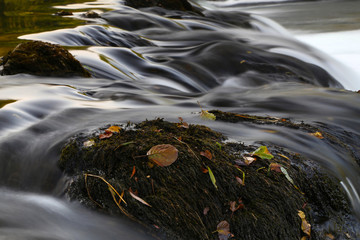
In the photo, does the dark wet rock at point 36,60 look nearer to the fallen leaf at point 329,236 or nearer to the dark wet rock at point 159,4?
the fallen leaf at point 329,236

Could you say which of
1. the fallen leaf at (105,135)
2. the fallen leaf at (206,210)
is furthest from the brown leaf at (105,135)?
the fallen leaf at (206,210)

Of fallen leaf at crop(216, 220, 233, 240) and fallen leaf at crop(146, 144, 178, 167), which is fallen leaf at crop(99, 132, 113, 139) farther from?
fallen leaf at crop(216, 220, 233, 240)

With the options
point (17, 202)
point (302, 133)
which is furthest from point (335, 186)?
Result: point (17, 202)

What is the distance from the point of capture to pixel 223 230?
6.97 ft

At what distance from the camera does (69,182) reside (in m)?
2.40

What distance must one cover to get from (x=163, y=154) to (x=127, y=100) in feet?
6.48

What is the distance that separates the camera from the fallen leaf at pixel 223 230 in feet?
6.94

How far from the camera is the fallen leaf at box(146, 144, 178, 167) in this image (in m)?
2.25

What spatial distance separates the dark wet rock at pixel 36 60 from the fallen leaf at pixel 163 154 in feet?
9.84

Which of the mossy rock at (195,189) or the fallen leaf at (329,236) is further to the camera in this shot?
the fallen leaf at (329,236)

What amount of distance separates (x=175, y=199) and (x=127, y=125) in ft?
3.08

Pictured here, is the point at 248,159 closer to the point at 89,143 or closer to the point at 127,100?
the point at 89,143

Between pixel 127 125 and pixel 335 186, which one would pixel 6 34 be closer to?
pixel 127 125

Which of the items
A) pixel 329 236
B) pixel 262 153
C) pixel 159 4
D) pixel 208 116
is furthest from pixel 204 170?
pixel 159 4
